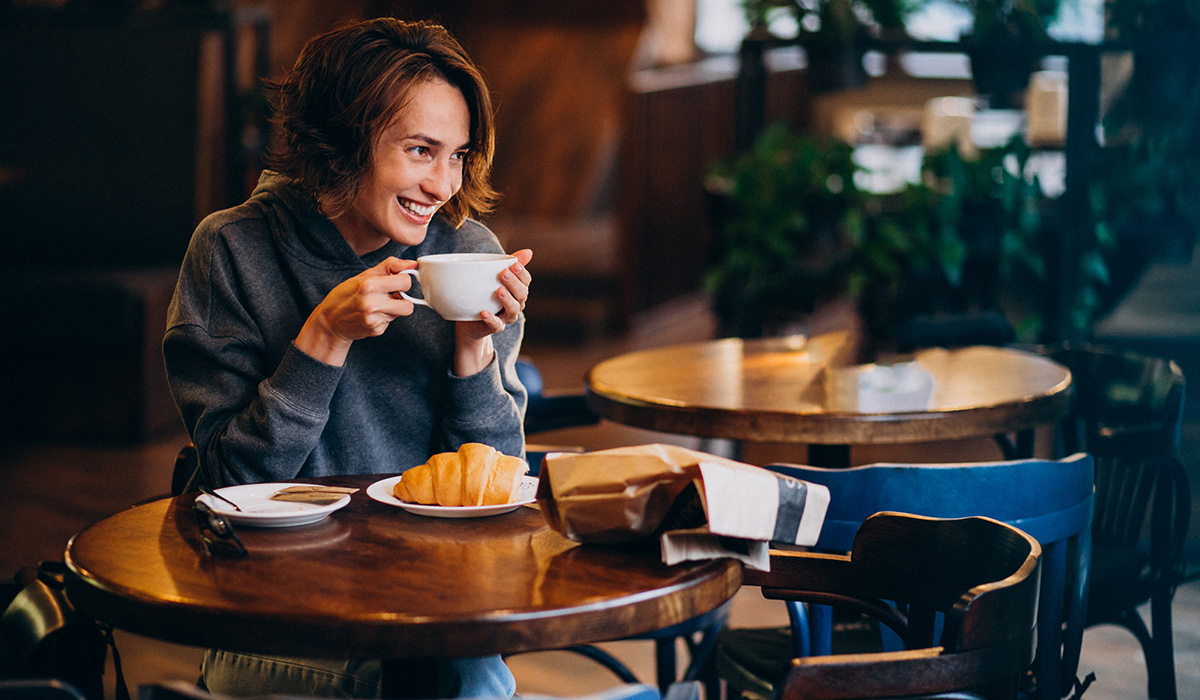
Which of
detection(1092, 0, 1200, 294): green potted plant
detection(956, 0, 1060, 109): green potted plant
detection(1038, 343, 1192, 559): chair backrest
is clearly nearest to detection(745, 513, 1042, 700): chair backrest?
detection(1038, 343, 1192, 559): chair backrest

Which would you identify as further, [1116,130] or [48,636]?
[1116,130]

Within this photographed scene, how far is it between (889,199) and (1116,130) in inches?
28.1

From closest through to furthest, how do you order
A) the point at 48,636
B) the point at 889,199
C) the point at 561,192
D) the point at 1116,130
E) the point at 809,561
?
the point at 48,636
the point at 809,561
the point at 1116,130
the point at 889,199
the point at 561,192

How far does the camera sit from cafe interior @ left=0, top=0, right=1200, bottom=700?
85.1 inches

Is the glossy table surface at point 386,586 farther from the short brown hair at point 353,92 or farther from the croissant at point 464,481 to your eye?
the short brown hair at point 353,92

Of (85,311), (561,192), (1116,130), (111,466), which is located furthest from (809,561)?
(561,192)

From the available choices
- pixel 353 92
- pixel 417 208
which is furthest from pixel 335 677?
pixel 353 92

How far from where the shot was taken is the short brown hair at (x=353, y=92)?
5.14 feet

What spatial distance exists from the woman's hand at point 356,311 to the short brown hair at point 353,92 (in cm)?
23

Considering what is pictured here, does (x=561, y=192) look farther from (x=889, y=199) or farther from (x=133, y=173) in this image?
(x=889, y=199)

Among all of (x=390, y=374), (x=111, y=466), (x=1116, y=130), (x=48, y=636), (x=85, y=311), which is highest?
(x=1116, y=130)

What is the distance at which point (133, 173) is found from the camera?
16.8 ft

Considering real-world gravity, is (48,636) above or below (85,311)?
above

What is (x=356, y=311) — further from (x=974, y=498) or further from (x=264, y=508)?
(x=974, y=498)
